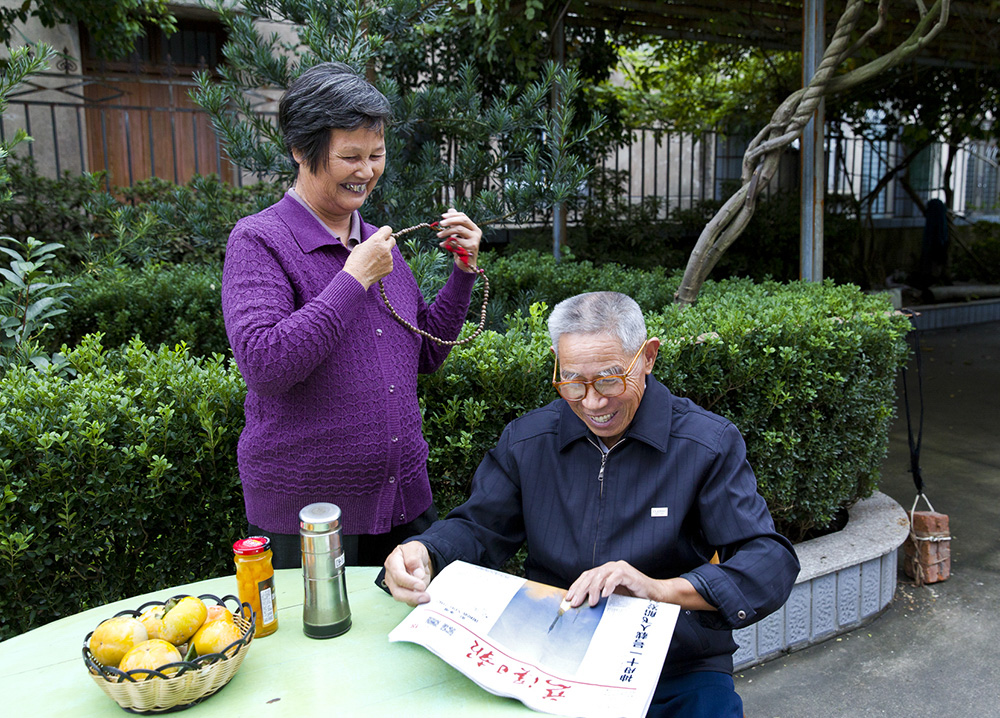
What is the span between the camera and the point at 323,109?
74.5 inches

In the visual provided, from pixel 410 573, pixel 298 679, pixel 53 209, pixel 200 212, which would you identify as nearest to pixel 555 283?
pixel 200 212

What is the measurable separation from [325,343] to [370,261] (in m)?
0.22

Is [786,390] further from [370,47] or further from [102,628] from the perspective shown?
[102,628]

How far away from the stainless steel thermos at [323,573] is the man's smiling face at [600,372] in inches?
23.8

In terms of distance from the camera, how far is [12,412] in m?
2.27

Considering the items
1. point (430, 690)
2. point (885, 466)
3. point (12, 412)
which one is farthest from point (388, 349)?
point (885, 466)

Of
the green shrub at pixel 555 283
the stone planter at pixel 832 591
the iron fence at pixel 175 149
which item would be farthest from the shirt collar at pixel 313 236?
the iron fence at pixel 175 149

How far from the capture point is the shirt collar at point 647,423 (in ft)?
6.06

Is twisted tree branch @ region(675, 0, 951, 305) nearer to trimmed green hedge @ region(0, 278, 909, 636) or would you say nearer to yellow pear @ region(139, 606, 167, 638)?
trimmed green hedge @ region(0, 278, 909, 636)

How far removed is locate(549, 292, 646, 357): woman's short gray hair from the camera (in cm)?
181

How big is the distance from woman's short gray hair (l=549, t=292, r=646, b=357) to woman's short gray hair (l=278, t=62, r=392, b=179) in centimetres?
66

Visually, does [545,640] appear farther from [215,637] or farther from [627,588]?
[215,637]

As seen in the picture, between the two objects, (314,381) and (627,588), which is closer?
(627,588)

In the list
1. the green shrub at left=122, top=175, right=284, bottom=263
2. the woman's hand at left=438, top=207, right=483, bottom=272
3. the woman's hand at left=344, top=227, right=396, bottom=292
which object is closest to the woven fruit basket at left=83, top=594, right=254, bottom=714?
the woman's hand at left=344, top=227, right=396, bottom=292
